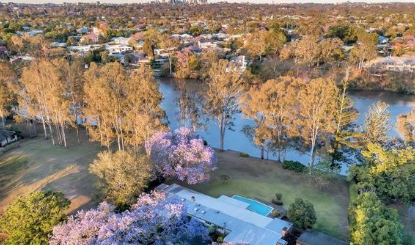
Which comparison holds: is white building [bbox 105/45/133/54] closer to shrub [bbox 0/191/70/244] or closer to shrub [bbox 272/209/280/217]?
shrub [bbox 0/191/70/244]

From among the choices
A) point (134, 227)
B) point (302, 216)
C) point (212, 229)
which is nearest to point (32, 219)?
point (134, 227)

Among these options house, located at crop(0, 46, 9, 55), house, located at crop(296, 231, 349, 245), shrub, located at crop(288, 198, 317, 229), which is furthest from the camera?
house, located at crop(0, 46, 9, 55)

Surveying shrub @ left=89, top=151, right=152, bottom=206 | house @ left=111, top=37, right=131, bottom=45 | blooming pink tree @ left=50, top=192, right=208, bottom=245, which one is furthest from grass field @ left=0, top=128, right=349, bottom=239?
house @ left=111, top=37, right=131, bottom=45

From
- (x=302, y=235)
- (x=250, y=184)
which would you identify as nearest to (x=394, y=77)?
(x=250, y=184)

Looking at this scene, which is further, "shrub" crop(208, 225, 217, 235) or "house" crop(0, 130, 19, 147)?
"house" crop(0, 130, 19, 147)

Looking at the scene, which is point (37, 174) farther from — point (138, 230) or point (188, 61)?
point (188, 61)

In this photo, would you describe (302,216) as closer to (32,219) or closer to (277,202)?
(277,202)
